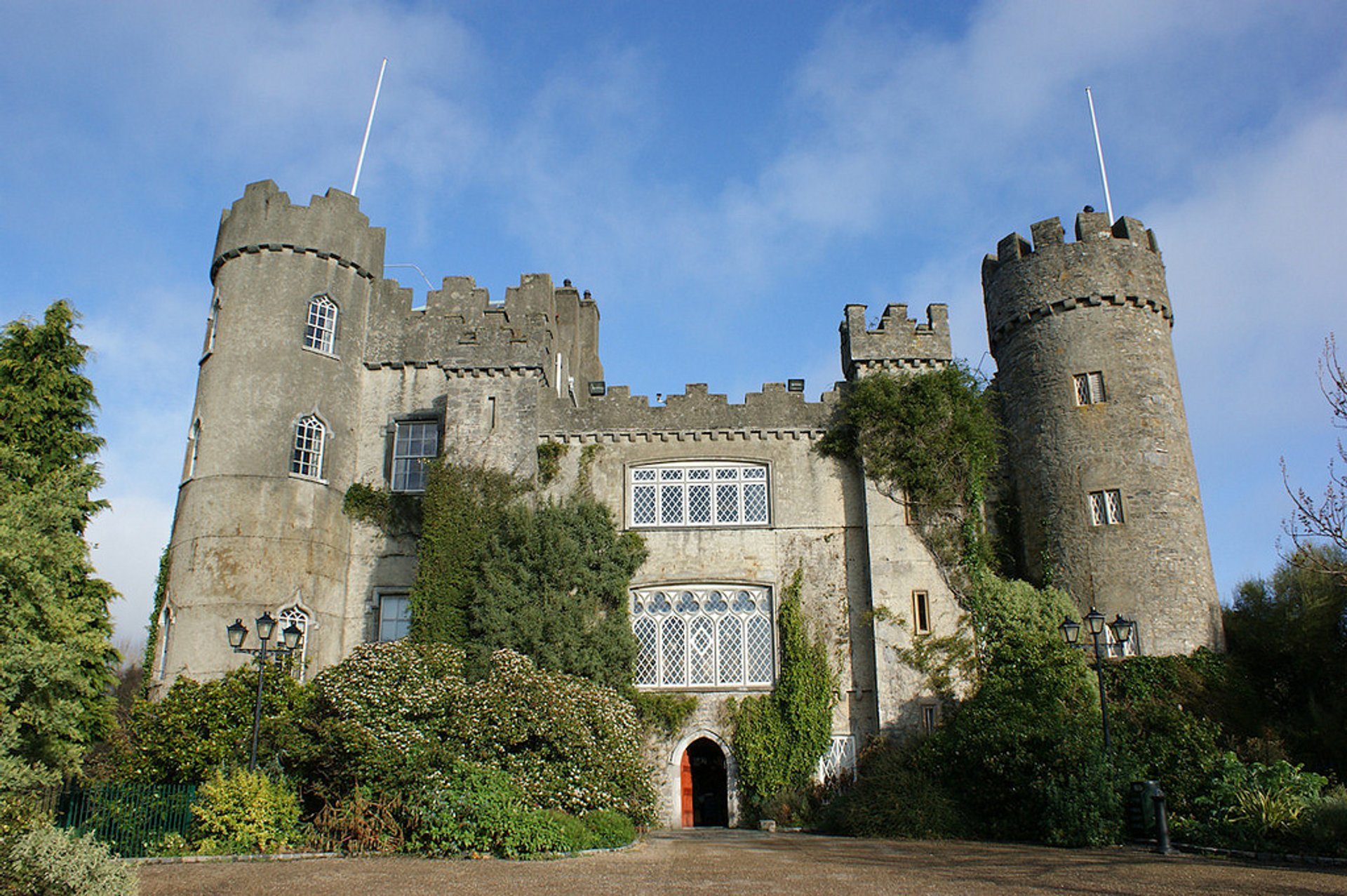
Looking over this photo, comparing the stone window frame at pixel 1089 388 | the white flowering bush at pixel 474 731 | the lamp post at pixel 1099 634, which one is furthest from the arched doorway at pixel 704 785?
the stone window frame at pixel 1089 388

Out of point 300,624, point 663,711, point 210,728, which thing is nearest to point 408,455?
point 300,624

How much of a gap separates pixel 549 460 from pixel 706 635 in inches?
223

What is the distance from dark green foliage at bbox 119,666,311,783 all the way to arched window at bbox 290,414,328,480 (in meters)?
5.10

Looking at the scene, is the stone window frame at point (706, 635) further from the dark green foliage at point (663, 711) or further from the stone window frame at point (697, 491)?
the stone window frame at point (697, 491)

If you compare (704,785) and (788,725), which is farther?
(704,785)

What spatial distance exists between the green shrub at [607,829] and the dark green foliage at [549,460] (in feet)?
31.3

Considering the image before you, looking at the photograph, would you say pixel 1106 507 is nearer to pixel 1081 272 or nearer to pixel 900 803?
pixel 1081 272

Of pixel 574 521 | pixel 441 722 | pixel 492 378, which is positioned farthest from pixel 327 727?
pixel 492 378

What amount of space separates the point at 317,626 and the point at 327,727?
245 inches

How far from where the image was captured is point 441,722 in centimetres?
1552

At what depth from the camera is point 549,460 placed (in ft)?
76.6

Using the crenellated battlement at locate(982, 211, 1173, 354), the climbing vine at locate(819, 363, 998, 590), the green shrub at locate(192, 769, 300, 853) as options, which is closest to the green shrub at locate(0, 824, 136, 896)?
the green shrub at locate(192, 769, 300, 853)

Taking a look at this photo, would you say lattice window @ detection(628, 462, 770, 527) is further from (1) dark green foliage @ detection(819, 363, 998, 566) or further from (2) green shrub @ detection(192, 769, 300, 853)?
(2) green shrub @ detection(192, 769, 300, 853)

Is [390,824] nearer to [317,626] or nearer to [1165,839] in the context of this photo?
[317,626]
